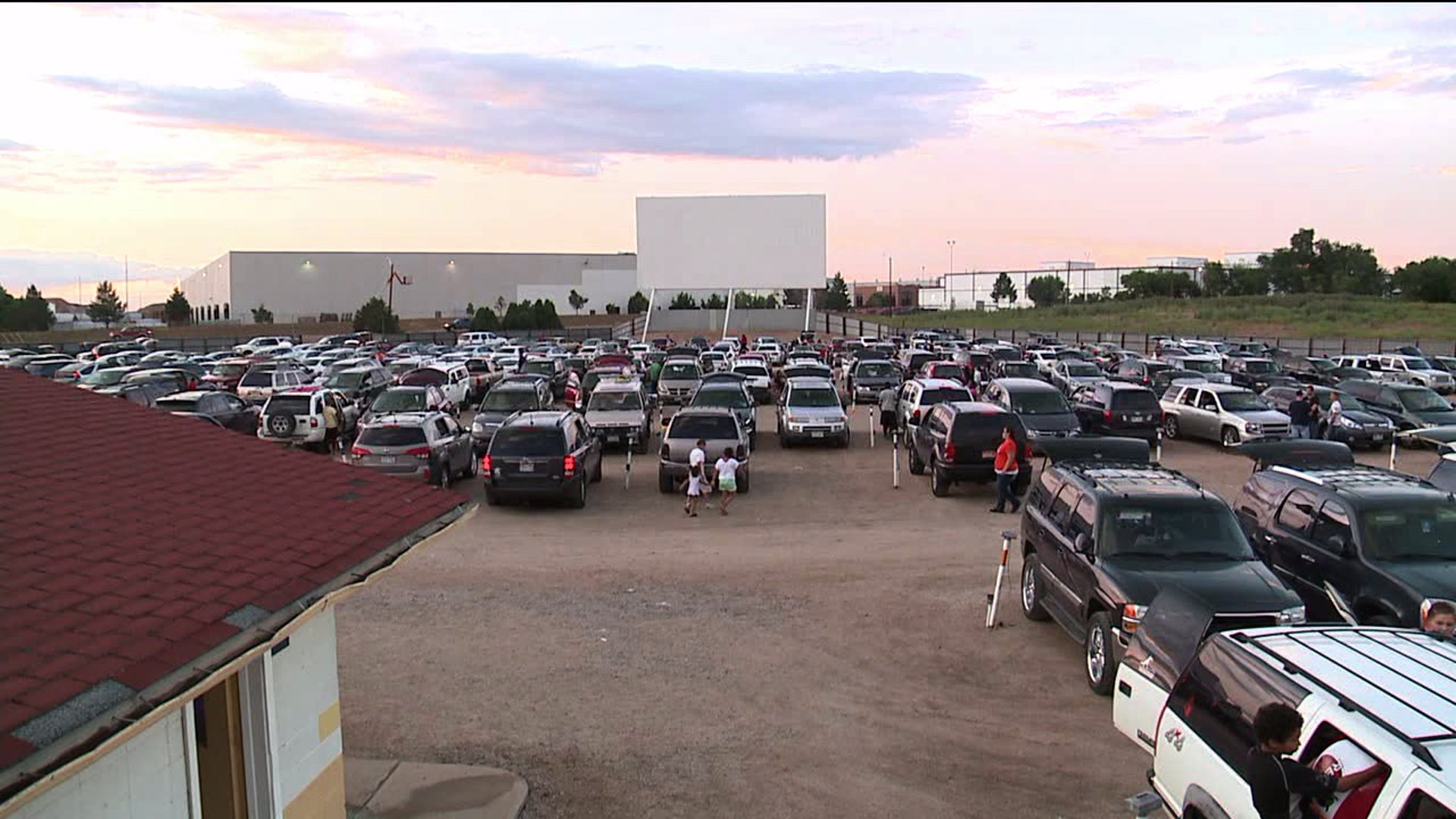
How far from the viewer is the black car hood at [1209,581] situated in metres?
9.76

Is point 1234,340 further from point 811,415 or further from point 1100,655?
point 1100,655

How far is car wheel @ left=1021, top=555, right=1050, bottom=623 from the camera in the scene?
12492 millimetres

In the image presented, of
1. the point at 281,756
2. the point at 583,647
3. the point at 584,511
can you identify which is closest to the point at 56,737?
the point at 281,756

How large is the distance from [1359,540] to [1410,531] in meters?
0.57

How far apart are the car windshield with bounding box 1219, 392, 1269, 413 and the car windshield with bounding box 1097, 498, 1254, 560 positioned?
17.7 metres

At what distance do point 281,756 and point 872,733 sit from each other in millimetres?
4864

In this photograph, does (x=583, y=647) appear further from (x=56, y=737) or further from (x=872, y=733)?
(x=56, y=737)

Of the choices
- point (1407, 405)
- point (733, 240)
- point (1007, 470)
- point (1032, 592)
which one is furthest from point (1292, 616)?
point (733, 240)

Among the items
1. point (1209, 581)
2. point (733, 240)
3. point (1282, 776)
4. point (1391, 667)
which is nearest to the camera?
point (1282, 776)

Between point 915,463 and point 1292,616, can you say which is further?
point 915,463

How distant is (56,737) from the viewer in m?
4.02

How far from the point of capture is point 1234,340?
73.8 meters

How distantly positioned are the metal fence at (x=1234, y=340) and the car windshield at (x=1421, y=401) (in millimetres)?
32310

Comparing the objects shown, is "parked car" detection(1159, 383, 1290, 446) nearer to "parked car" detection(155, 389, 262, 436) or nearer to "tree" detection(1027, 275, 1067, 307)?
"parked car" detection(155, 389, 262, 436)
